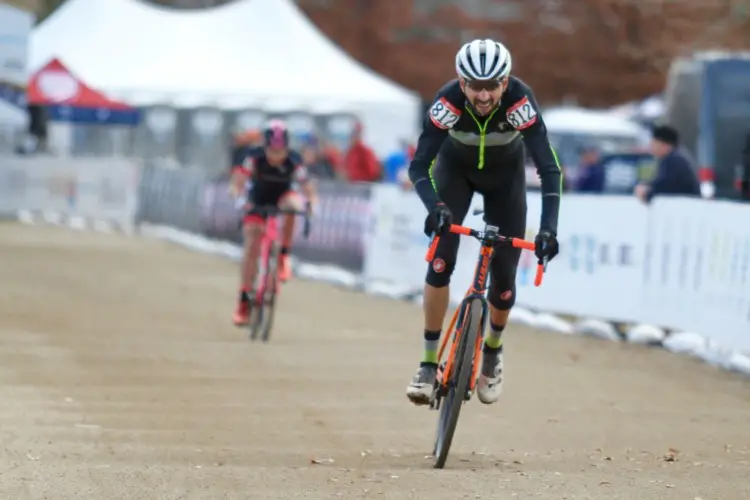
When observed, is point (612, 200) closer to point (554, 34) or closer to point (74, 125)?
point (74, 125)

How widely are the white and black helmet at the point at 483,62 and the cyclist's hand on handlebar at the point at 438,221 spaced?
641 millimetres

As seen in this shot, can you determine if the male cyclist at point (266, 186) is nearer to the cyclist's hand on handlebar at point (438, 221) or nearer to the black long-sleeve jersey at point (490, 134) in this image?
the black long-sleeve jersey at point (490, 134)

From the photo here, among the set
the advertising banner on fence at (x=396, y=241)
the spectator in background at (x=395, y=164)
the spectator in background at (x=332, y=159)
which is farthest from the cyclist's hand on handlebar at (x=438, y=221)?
the spectator in background at (x=332, y=159)

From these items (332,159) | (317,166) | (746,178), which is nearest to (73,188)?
(332,159)

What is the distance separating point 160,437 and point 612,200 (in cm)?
771

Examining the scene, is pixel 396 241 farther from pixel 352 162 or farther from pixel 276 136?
pixel 276 136

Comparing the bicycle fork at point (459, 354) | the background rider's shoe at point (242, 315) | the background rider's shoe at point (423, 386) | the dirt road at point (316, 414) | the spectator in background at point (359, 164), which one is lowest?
the dirt road at point (316, 414)

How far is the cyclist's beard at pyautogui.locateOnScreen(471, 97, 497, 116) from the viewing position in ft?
27.8

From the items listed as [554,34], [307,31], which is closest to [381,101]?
[307,31]

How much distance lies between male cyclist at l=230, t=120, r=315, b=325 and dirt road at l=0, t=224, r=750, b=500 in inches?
22.8

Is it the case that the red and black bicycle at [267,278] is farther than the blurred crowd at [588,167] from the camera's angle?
No

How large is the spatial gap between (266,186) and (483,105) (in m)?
6.61

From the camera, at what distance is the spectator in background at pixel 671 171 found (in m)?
15.7

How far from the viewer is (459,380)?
8.51 meters
